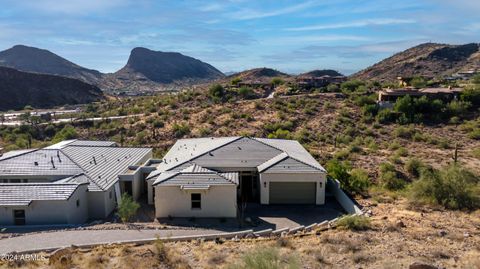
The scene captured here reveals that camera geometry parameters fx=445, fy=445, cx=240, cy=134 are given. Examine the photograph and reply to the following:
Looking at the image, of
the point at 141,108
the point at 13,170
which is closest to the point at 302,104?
the point at 141,108

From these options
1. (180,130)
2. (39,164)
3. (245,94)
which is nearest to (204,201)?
(39,164)

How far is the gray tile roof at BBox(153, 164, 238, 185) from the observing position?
2164 cm

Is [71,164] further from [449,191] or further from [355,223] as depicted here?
[449,191]

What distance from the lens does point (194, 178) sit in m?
22.1

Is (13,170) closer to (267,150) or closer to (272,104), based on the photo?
(267,150)

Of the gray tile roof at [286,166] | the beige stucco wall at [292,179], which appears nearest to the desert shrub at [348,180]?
the beige stucco wall at [292,179]

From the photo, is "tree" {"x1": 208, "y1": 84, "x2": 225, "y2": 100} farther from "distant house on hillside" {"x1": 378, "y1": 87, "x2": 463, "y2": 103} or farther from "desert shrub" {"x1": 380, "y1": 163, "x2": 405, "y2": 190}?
"desert shrub" {"x1": 380, "y1": 163, "x2": 405, "y2": 190}

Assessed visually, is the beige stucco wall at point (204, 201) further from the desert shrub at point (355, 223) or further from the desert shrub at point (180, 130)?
the desert shrub at point (180, 130)

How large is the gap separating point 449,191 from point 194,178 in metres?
12.1

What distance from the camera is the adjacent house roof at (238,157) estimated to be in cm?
2445

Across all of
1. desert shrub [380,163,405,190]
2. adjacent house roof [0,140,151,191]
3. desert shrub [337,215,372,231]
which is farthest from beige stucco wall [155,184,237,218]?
desert shrub [380,163,405,190]

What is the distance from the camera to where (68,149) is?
27.6m

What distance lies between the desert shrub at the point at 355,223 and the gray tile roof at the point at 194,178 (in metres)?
6.24

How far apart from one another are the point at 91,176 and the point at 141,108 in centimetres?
4924
